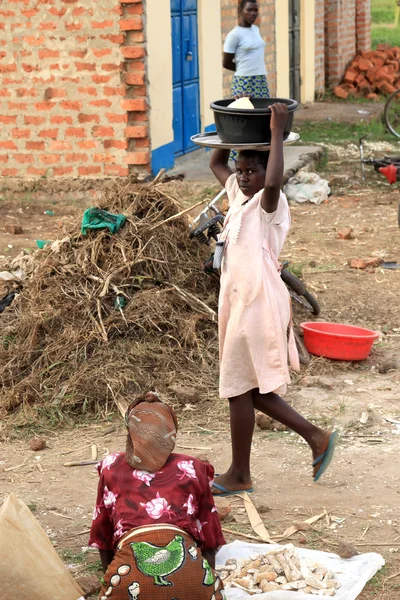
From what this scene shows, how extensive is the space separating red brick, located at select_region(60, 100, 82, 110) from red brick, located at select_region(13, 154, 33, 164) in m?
0.68

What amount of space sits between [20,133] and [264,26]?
5.34 m

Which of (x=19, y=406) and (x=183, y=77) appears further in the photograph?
(x=183, y=77)

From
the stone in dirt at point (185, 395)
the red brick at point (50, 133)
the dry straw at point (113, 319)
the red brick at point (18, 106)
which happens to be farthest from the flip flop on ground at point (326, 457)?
the red brick at point (18, 106)

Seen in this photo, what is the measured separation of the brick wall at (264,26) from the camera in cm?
1183

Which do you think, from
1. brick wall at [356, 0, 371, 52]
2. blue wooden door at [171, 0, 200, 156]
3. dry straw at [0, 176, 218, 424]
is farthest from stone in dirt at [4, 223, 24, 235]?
brick wall at [356, 0, 371, 52]

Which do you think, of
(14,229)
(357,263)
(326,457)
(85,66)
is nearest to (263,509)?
(326,457)

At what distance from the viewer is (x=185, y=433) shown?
14.6 feet

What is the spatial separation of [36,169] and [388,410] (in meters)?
5.94

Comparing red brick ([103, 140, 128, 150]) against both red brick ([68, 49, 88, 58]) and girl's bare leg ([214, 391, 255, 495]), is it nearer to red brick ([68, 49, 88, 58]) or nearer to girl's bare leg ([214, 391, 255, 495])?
red brick ([68, 49, 88, 58])

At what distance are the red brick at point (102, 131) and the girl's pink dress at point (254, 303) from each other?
5.61 m

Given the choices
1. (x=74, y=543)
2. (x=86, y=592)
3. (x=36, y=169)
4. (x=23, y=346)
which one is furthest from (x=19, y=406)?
(x=36, y=169)

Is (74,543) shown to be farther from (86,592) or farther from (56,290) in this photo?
(56,290)

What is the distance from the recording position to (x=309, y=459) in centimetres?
411

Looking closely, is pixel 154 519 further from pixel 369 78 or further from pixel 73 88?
pixel 369 78
